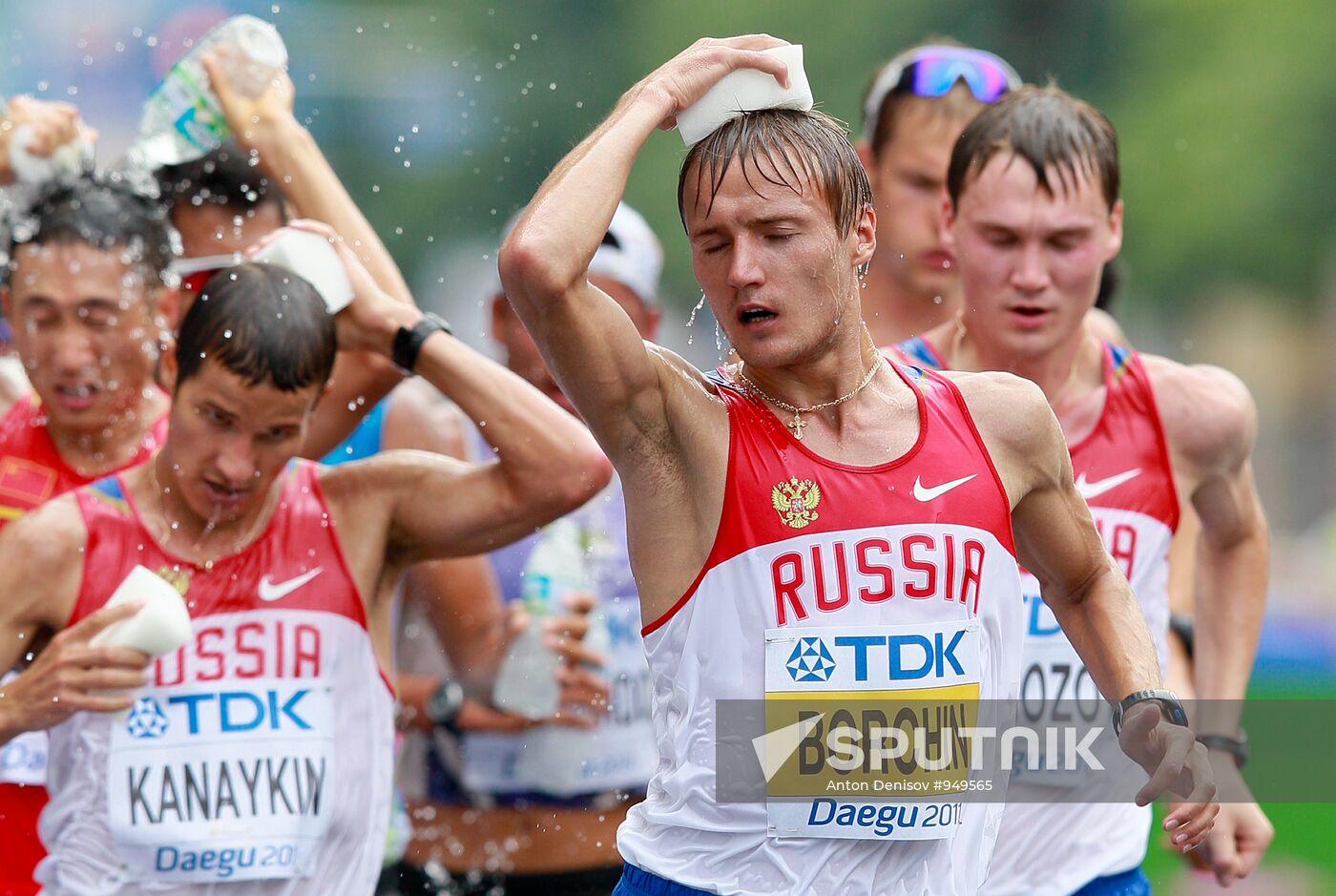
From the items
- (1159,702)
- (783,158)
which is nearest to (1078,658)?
(1159,702)

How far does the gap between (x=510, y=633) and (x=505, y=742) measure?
359mm

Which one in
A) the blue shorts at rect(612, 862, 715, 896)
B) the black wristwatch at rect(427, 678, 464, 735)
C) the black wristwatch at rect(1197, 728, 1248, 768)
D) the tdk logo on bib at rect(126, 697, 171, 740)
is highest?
the black wristwatch at rect(427, 678, 464, 735)

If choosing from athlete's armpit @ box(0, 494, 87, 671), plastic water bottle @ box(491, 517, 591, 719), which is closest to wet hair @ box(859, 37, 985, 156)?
plastic water bottle @ box(491, 517, 591, 719)

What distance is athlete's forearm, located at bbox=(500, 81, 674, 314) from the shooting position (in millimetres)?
3068

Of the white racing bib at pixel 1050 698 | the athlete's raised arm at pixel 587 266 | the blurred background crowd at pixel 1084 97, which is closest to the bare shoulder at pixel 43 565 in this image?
the athlete's raised arm at pixel 587 266

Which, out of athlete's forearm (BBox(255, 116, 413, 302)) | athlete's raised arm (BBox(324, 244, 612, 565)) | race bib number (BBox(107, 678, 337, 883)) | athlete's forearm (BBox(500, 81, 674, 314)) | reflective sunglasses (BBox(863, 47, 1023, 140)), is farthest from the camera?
reflective sunglasses (BBox(863, 47, 1023, 140))

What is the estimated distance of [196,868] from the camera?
3.93 meters

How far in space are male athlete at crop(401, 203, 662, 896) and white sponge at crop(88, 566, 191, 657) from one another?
6.03 ft

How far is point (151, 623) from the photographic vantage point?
3.77 meters

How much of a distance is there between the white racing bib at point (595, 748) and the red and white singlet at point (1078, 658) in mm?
1437

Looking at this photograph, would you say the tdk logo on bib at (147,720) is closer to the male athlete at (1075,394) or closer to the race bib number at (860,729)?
the race bib number at (860,729)

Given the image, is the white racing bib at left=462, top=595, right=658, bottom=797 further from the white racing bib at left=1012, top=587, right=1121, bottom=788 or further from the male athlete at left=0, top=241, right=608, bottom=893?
the white racing bib at left=1012, top=587, right=1121, bottom=788

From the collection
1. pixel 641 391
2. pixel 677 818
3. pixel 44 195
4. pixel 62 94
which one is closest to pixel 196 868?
pixel 677 818

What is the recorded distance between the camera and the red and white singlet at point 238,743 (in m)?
3.95
